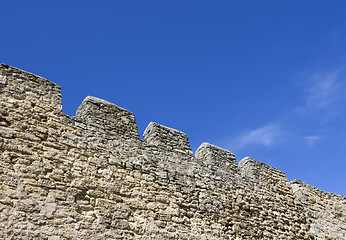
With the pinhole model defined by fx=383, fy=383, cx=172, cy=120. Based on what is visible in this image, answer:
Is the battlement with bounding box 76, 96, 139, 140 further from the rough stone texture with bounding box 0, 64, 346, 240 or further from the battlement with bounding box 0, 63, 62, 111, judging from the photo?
the battlement with bounding box 0, 63, 62, 111

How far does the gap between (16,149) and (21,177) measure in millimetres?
403

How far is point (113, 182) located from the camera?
18.3ft

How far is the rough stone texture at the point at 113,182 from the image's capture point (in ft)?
A: 15.7

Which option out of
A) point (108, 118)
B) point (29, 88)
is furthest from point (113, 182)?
point (29, 88)

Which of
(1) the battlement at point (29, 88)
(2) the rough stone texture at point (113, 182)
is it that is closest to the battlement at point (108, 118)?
(2) the rough stone texture at point (113, 182)

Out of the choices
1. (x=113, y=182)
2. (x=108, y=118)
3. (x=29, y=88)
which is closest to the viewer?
(x=113, y=182)

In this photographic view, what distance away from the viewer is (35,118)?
17.9ft

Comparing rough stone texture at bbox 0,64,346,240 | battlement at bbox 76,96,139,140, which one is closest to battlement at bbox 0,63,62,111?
rough stone texture at bbox 0,64,346,240

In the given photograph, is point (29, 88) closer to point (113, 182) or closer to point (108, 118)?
point (108, 118)

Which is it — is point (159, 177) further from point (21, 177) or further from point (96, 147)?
point (21, 177)

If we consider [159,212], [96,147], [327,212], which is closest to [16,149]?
[96,147]

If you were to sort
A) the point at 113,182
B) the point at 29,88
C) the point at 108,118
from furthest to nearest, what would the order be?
the point at 108,118
the point at 29,88
the point at 113,182

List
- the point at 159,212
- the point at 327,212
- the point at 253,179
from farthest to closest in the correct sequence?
the point at 327,212, the point at 253,179, the point at 159,212

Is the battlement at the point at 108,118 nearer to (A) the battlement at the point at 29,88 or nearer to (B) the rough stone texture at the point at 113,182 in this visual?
(B) the rough stone texture at the point at 113,182
